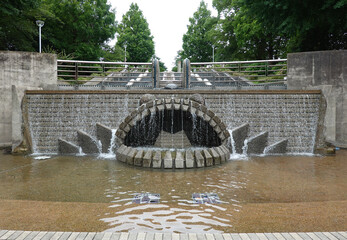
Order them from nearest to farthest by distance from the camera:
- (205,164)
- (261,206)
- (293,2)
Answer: (261,206) → (205,164) → (293,2)

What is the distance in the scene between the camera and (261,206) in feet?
16.4

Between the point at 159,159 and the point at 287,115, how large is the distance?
631cm

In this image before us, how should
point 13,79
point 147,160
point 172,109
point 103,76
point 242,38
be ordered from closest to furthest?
point 147,160 → point 172,109 → point 13,79 → point 103,76 → point 242,38

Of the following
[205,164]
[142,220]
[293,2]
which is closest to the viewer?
[142,220]

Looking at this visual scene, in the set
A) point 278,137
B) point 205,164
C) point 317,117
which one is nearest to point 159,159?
point 205,164

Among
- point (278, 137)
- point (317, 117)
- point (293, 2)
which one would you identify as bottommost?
point (278, 137)

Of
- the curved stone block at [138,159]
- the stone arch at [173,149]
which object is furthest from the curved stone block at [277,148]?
the curved stone block at [138,159]

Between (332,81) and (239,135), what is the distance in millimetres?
5468

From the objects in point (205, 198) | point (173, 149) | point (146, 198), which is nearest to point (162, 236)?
point (146, 198)

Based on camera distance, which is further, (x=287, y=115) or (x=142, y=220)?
(x=287, y=115)

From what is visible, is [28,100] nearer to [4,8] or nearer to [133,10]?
[4,8]

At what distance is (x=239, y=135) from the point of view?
1056cm

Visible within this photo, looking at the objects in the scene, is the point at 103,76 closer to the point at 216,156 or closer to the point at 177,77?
the point at 177,77

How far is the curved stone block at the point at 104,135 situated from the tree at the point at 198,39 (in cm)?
4607
